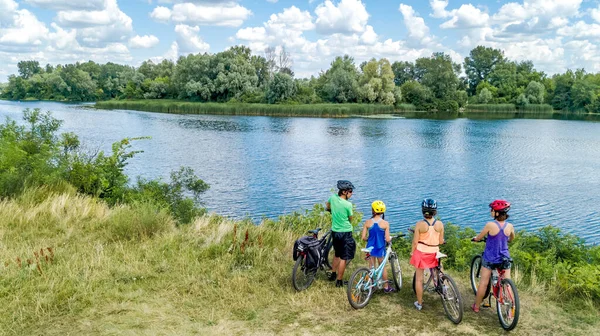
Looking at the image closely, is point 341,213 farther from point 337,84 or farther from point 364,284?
point 337,84

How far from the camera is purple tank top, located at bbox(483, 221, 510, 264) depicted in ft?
19.7

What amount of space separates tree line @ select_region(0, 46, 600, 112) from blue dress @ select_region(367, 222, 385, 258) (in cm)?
6876

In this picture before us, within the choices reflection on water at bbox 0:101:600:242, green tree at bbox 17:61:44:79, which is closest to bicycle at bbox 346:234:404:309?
reflection on water at bbox 0:101:600:242

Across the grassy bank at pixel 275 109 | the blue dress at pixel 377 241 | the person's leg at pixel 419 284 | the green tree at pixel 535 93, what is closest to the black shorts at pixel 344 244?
the blue dress at pixel 377 241

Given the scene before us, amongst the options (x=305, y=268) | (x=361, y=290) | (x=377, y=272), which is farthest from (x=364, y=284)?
(x=305, y=268)

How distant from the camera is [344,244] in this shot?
7.08 m

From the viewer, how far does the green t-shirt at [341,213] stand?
22.7 feet

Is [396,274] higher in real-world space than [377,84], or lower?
lower

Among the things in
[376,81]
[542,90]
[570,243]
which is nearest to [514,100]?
[542,90]

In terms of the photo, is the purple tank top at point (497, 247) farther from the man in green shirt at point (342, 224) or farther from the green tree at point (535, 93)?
the green tree at point (535, 93)

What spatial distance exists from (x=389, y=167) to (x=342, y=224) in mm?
21449

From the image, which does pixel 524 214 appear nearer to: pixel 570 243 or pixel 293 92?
pixel 570 243

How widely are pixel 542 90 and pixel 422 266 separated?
103m

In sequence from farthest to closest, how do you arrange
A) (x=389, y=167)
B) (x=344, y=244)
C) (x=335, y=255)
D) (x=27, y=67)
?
(x=27, y=67) → (x=389, y=167) → (x=335, y=255) → (x=344, y=244)
